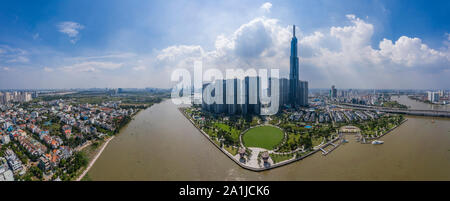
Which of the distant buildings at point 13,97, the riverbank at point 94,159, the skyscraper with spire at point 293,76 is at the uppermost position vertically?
the skyscraper with spire at point 293,76

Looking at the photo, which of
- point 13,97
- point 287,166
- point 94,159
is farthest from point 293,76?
point 13,97

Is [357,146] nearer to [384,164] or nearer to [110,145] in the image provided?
[384,164]

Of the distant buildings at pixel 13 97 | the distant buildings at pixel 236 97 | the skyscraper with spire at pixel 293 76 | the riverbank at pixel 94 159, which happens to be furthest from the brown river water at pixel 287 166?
the distant buildings at pixel 13 97

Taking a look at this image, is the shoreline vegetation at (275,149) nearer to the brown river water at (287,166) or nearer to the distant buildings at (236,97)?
the brown river water at (287,166)

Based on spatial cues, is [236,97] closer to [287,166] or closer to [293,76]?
[293,76]

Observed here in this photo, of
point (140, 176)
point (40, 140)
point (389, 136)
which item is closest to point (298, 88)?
point (389, 136)
